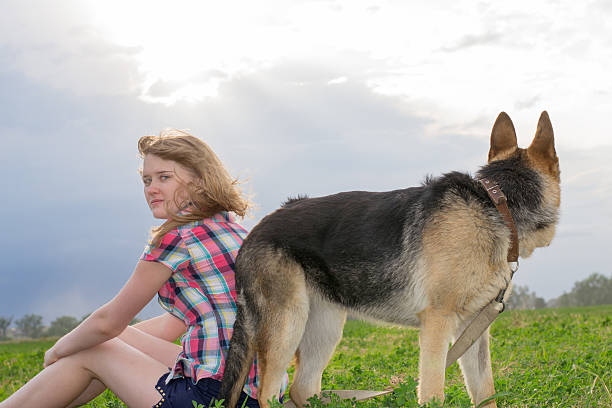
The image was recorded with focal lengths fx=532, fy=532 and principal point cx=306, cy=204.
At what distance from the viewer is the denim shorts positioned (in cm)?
401

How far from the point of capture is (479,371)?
444 centimetres

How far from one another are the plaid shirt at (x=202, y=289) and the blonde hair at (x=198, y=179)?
97mm

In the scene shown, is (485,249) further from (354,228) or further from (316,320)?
(316,320)

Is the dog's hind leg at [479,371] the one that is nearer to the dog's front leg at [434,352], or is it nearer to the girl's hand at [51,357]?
the dog's front leg at [434,352]

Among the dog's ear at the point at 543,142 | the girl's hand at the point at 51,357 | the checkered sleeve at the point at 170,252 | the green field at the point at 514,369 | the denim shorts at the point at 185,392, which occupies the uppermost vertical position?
the dog's ear at the point at 543,142

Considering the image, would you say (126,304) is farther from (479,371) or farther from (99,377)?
(479,371)

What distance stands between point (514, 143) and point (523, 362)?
3.55 metres

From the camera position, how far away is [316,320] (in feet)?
15.6

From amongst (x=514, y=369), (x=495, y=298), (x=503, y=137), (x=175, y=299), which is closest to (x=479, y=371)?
(x=495, y=298)

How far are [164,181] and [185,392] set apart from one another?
5.37ft

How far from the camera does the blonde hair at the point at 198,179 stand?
4.23 metres

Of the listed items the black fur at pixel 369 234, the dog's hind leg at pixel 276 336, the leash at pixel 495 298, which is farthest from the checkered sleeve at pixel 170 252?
the leash at pixel 495 298

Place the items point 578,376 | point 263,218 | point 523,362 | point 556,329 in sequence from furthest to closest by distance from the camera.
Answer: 1. point 556,329
2. point 523,362
3. point 578,376
4. point 263,218

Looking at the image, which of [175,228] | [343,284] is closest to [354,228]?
[343,284]
